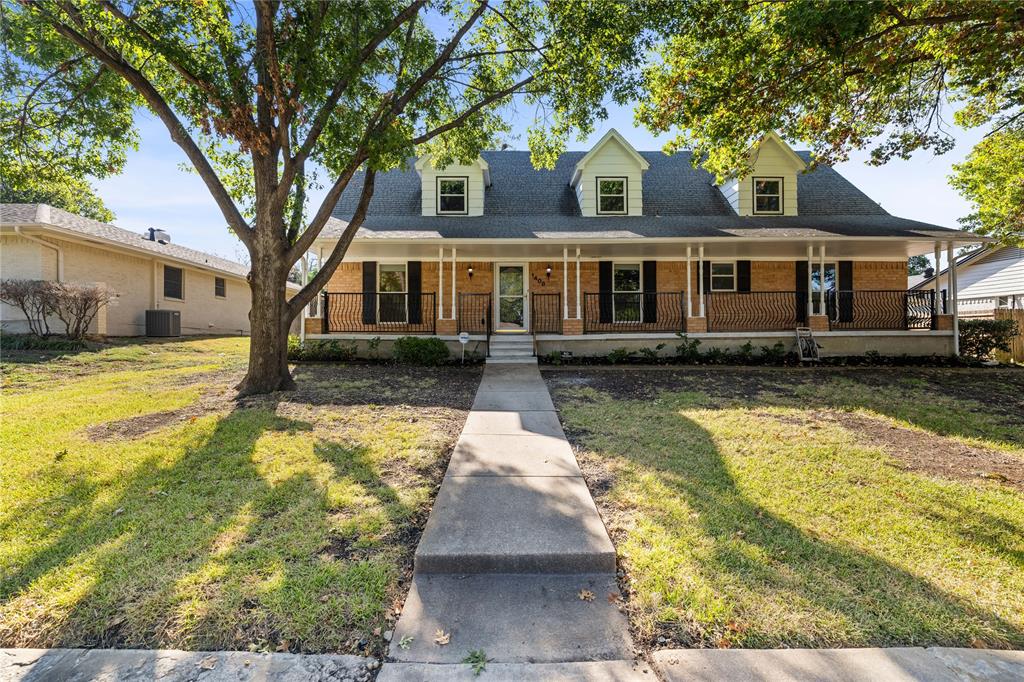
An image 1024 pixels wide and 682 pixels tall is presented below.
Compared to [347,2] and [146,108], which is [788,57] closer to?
[347,2]

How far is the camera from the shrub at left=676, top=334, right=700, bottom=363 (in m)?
10.7

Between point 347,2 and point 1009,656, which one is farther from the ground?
point 347,2

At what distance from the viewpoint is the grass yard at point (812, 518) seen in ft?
7.39

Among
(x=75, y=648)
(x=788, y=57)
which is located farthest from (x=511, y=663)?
(x=788, y=57)

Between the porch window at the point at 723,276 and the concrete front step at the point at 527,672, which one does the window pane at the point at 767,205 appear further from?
the concrete front step at the point at 527,672

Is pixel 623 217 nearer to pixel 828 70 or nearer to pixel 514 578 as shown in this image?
pixel 828 70

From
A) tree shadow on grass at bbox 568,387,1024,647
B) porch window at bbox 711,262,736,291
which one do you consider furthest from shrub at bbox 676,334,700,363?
tree shadow on grass at bbox 568,387,1024,647

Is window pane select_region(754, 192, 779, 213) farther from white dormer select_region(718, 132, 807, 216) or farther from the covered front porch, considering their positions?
the covered front porch

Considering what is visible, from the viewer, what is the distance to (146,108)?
859 cm

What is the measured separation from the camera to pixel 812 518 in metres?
3.26

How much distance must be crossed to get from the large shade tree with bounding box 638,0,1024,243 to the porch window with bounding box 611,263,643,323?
179 inches

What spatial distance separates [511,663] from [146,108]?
11.8 m

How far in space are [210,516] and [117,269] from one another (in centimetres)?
1495

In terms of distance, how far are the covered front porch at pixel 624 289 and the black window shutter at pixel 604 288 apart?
0.03m
